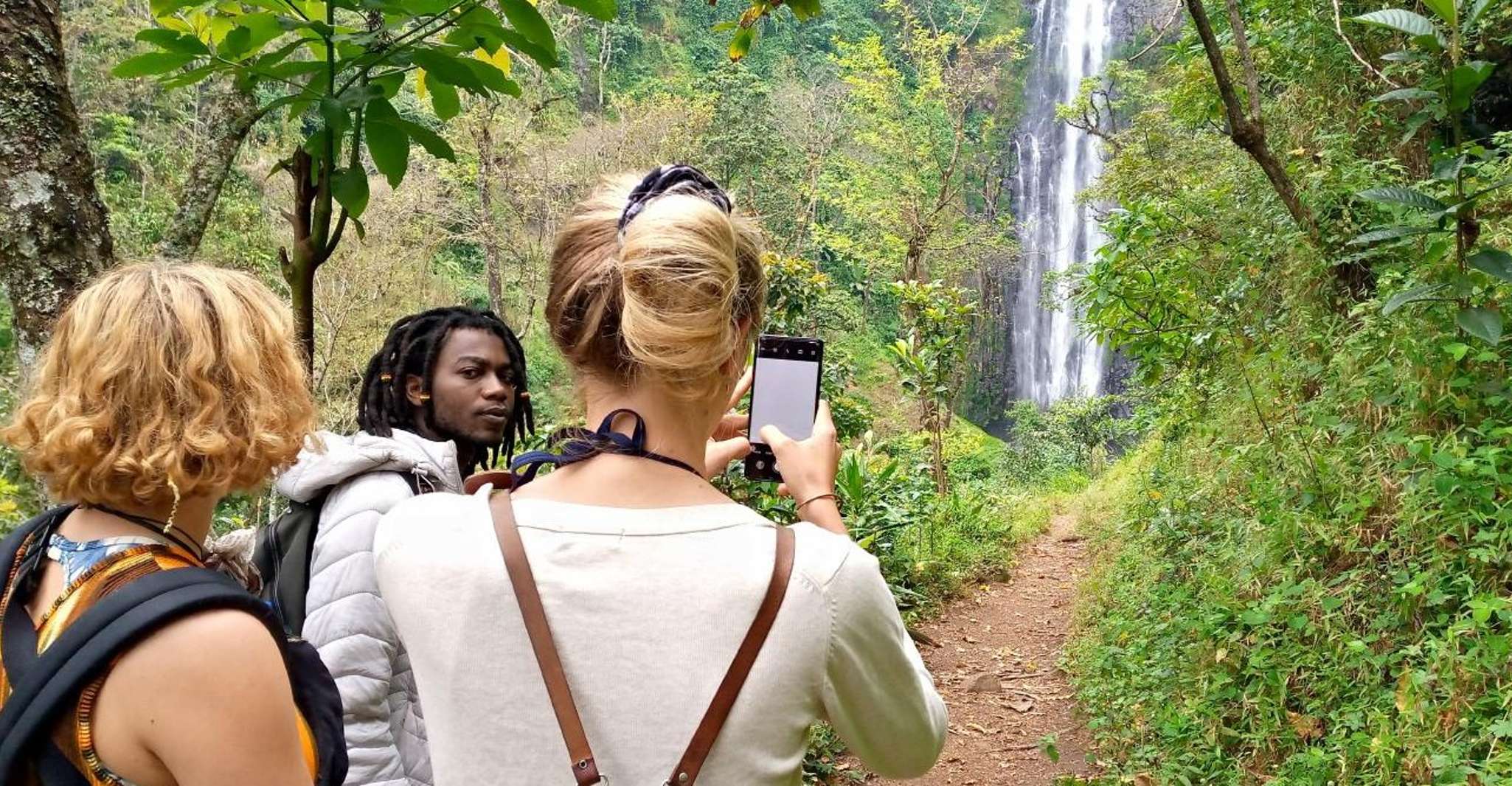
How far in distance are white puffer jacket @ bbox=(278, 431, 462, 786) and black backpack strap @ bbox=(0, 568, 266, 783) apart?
1.85 ft

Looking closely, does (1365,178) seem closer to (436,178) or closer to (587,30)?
(436,178)

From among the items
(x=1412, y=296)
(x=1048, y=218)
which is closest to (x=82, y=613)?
(x=1412, y=296)

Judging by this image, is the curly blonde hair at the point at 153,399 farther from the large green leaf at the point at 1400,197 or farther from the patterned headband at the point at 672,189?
the large green leaf at the point at 1400,197

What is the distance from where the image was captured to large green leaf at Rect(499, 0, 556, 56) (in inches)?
50.6

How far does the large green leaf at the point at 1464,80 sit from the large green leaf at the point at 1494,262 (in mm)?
392

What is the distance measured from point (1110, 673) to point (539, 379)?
50.5 feet

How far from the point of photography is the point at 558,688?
0.87 m

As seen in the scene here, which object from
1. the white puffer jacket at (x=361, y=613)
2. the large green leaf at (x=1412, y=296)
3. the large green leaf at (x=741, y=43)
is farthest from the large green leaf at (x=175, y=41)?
the large green leaf at (x=1412, y=296)

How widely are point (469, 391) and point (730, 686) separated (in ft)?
4.32

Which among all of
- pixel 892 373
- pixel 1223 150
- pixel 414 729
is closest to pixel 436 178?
pixel 892 373

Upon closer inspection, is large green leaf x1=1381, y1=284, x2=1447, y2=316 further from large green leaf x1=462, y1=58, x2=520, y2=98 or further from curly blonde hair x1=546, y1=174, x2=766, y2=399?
large green leaf x1=462, y1=58, x2=520, y2=98

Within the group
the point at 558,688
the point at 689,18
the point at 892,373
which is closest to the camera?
the point at 558,688

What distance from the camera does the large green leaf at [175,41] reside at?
125 cm

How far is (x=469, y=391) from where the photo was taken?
78.7 inches
